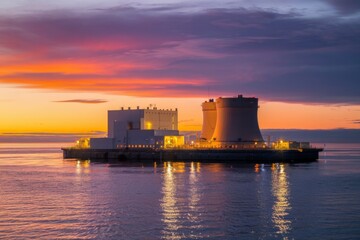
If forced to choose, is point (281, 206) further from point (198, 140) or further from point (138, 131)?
point (198, 140)

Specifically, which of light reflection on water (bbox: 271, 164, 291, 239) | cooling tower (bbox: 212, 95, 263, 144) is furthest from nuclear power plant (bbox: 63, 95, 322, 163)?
light reflection on water (bbox: 271, 164, 291, 239)

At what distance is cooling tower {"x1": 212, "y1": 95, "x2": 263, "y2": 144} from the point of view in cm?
8531

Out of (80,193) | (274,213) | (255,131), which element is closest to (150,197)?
(80,193)

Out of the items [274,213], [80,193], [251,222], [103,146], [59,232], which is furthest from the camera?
[103,146]

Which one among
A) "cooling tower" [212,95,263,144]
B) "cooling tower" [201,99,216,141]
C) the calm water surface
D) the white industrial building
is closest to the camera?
the calm water surface

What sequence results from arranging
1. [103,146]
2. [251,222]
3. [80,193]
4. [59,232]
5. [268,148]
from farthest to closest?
[103,146], [268,148], [80,193], [251,222], [59,232]

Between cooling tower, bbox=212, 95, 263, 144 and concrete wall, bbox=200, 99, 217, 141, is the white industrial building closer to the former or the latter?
concrete wall, bbox=200, 99, 217, 141

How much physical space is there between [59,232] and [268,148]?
61490 millimetres

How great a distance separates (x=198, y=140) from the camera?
97.6m

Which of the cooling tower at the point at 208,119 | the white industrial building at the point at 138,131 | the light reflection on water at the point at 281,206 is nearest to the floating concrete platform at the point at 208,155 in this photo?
the white industrial building at the point at 138,131

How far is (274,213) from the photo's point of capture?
110 ft

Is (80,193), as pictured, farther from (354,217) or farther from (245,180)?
(354,217)

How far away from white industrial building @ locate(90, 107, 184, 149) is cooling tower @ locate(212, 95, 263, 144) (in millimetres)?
10074

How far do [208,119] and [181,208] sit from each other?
6438 centimetres
